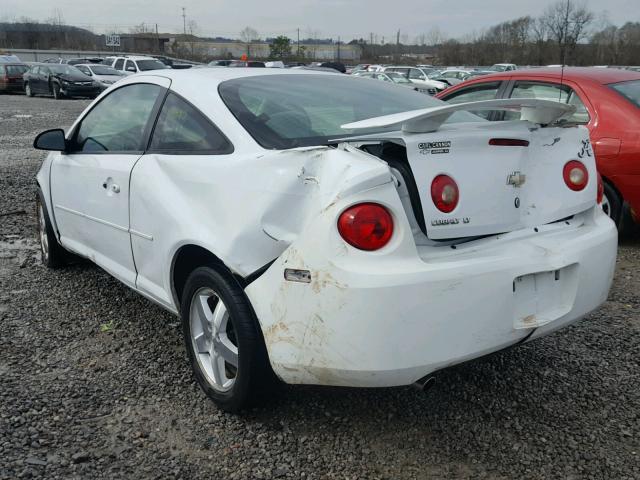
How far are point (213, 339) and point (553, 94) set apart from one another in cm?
414

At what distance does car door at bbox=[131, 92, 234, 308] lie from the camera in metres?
2.74

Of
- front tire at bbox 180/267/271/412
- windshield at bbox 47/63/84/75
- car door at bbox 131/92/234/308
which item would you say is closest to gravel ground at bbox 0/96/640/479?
front tire at bbox 180/267/271/412

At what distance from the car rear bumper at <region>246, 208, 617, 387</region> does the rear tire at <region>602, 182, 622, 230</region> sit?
2.95m

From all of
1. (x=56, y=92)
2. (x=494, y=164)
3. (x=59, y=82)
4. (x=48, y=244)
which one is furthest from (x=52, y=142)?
(x=56, y=92)

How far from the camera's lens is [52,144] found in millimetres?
3875

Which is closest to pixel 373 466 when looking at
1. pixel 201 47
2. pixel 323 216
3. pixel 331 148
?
pixel 323 216

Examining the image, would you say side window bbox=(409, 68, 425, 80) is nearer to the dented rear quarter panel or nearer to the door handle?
the door handle

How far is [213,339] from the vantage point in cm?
278

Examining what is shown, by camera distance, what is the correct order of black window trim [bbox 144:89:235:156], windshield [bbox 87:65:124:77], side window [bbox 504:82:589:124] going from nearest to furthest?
black window trim [bbox 144:89:235:156], side window [bbox 504:82:589:124], windshield [bbox 87:65:124:77]

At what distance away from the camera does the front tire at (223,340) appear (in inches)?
98.6

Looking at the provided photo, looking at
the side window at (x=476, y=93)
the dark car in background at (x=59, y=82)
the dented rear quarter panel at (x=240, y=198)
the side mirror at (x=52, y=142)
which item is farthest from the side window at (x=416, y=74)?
the dented rear quarter panel at (x=240, y=198)

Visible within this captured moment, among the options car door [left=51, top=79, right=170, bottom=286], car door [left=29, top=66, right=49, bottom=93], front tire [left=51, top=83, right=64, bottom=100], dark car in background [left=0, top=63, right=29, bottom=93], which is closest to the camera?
car door [left=51, top=79, right=170, bottom=286]

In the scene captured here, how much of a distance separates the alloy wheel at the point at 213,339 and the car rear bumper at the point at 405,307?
1.19 feet

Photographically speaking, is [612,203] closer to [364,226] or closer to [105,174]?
[364,226]
